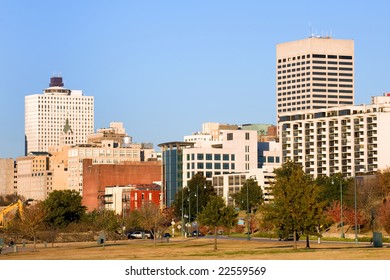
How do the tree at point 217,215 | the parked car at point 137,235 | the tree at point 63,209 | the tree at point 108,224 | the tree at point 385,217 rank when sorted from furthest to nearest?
the tree at point 63,209
the parked car at point 137,235
the tree at point 108,224
the tree at point 385,217
the tree at point 217,215

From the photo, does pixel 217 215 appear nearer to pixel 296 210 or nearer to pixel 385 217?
pixel 296 210

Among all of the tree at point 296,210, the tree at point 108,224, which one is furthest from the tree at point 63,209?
the tree at point 296,210

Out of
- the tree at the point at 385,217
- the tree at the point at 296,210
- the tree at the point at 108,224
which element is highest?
the tree at the point at 296,210

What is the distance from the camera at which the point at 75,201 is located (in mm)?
183875

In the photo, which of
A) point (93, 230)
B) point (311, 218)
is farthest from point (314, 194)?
point (93, 230)

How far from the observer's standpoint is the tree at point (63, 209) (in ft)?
579

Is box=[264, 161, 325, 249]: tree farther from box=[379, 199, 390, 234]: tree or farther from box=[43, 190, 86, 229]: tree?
A: box=[43, 190, 86, 229]: tree

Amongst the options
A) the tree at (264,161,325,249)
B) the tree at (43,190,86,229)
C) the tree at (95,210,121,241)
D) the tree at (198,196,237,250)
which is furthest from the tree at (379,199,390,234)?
the tree at (43,190,86,229)

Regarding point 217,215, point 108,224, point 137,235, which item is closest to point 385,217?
point 217,215

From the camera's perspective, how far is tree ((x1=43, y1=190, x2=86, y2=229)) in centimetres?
17649

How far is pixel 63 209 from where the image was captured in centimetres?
17975

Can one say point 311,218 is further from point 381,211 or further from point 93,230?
point 93,230

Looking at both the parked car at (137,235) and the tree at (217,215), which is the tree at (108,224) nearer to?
the parked car at (137,235)
